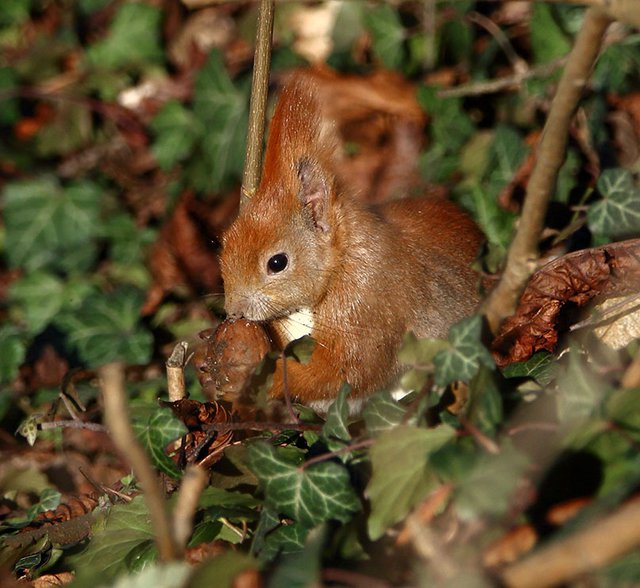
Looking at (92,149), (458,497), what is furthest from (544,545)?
(92,149)

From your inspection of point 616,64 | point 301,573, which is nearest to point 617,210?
point 616,64

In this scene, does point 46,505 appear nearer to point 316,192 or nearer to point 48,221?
point 316,192

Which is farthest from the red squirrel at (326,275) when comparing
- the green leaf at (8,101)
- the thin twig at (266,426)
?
the green leaf at (8,101)

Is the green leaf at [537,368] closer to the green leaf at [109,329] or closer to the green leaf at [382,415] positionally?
the green leaf at [382,415]

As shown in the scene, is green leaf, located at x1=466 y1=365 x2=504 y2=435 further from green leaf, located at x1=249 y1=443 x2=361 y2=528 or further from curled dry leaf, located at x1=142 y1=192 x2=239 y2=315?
curled dry leaf, located at x1=142 y1=192 x2=239 y2=315

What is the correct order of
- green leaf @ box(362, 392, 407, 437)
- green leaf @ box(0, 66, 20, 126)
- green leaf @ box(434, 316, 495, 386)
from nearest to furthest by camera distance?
1. green leaf @ box(434, 316, 495, 386)
2. green leaf @ box(362, 392, 407, 437)
3. green leaf @ box(0, 66, 20, 126)

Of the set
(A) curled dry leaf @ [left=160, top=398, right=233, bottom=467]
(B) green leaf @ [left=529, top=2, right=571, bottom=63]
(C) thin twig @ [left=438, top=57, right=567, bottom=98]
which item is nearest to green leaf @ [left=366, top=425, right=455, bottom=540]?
(A) curled dry leaf @ [left=160, top=398, right=233, bottom=467]
